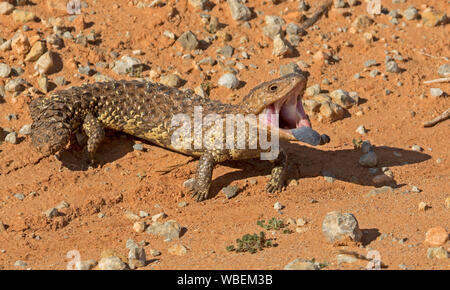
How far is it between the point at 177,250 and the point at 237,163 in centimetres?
280

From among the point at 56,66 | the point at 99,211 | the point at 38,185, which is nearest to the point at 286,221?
the point at 99,211

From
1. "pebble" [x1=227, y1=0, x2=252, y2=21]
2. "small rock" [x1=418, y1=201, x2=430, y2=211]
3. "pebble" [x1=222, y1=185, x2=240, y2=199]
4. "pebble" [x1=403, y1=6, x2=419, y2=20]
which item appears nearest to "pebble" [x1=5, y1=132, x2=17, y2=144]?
"pebble" [x1=222, y1=185, x2=240, y2=199]

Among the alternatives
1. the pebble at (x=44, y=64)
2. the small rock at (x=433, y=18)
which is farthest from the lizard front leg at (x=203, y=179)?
the small rock at (x=433, y=18)

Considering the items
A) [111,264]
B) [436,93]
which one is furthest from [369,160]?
[111,264]

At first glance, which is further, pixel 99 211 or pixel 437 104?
pixel 437 104

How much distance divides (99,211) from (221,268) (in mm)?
2690

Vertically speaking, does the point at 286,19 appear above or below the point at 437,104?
above

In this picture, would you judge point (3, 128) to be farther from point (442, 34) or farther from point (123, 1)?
point (442, 34)

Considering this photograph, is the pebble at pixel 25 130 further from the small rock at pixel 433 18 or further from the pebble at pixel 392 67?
the small rock at pixel 433 18

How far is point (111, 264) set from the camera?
6715mm

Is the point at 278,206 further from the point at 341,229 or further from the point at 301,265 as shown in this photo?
the point at 301,265

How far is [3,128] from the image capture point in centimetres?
1010

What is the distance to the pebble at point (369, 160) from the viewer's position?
1001 cm

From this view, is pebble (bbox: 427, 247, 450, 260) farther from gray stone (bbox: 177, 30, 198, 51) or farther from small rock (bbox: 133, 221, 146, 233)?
gray stone (bbox: 177, 30, 198, 51)
